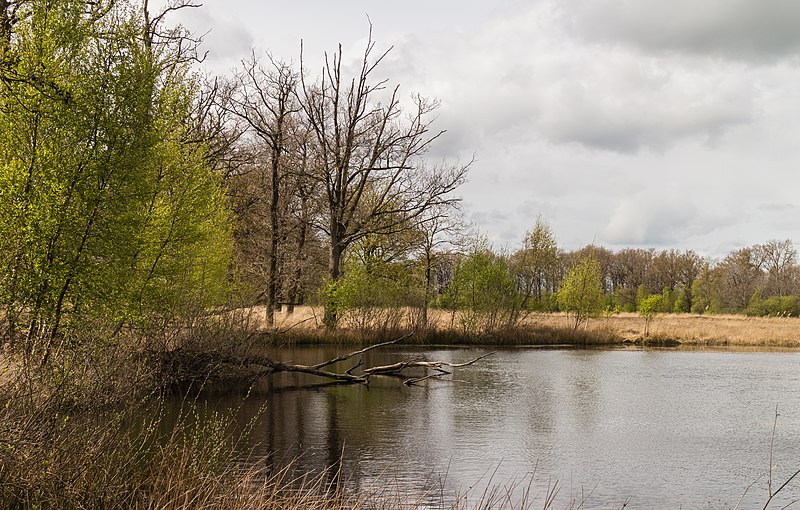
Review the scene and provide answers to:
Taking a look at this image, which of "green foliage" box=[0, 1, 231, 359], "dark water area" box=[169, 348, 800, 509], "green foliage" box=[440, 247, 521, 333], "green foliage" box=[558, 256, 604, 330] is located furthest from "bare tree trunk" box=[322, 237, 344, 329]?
"green foliage" box=[0, 1, 231, 359]

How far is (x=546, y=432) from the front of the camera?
48.1ft

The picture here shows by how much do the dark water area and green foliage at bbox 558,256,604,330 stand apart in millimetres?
17241

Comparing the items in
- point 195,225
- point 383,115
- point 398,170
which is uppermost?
point 383,115

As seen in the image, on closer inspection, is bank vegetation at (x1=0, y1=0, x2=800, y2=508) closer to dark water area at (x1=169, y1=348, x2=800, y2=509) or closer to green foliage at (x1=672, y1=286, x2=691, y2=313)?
dark water area at (x1=169, y1=348, x2=800, y2=509)

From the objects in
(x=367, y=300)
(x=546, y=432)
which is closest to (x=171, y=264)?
(x=546, y=432)

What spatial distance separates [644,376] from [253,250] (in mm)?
19995

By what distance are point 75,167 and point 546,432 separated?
33.8 feet

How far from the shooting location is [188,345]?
1744cm

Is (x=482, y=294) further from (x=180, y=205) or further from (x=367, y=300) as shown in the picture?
(x=180, y=205)

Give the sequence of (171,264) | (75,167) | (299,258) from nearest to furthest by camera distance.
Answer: (75,167), (171,264), (299,258)

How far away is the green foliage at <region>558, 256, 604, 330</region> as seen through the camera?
4231 centimetres

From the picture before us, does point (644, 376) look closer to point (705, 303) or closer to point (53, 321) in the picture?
point (53, 321)

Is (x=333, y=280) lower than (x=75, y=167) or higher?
lower

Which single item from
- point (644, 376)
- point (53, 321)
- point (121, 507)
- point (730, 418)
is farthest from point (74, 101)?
point (644, 376)
